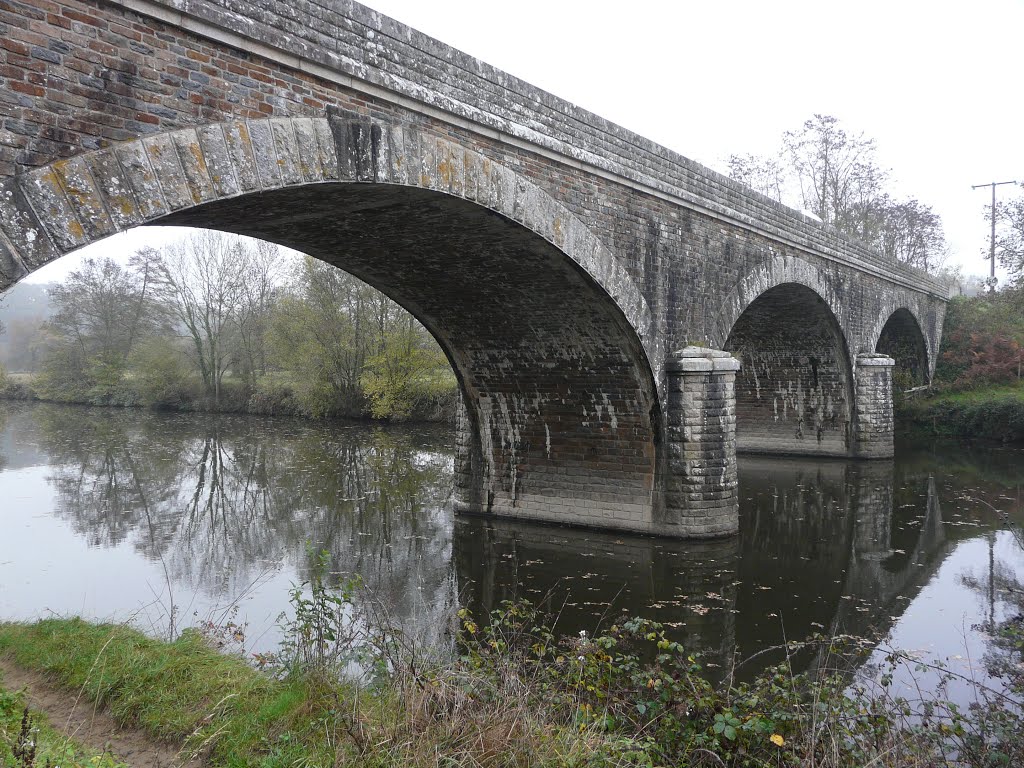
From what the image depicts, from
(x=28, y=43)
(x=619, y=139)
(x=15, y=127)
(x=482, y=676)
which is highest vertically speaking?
(x=619, y=139)

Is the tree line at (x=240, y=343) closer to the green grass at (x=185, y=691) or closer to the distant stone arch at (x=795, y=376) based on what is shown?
the distant stone arch at (x=795, y=376)

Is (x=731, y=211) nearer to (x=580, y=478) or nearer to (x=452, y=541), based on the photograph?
(x=580, y=478)

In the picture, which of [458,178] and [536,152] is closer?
[458,178]

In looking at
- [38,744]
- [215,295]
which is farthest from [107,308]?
[38,744]

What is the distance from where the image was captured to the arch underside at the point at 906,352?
24.5 m

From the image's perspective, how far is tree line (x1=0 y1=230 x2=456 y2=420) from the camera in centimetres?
2462

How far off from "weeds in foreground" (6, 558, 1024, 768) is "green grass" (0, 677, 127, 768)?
0.39 m

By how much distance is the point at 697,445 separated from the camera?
9.71 meters

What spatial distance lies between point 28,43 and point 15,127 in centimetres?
47

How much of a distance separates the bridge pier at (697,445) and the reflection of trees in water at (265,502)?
3.04 metres

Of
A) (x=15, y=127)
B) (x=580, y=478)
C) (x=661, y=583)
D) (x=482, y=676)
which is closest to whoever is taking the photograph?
(x=482, y=676)

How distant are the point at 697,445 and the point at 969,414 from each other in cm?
1578

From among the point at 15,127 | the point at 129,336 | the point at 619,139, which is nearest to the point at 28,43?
the point at 15,127

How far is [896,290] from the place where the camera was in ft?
67.5
